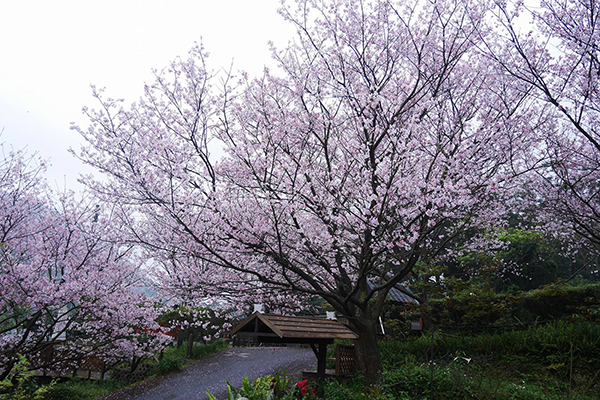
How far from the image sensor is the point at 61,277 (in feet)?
28.0

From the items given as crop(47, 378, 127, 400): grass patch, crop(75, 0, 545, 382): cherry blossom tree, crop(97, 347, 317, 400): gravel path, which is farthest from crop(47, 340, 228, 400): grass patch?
crop(75, 0, 545, 382): cherry blossom tree

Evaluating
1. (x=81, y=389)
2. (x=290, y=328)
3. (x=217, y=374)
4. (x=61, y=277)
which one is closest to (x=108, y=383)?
(x=81, y=389)

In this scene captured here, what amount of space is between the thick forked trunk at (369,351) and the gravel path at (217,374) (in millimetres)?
4079

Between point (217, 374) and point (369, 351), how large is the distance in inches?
258

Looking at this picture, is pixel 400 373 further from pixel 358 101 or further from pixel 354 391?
pixel 358 101

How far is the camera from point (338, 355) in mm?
8078

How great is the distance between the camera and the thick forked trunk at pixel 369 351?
6871 mm

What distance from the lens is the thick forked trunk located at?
6.87m

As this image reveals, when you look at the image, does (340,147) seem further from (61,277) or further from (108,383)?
(108,383)

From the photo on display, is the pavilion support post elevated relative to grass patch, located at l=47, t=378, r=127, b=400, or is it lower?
elevated

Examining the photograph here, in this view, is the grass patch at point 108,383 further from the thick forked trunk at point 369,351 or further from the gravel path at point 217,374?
the thick forked trunk at point 369,351

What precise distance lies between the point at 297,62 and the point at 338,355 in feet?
20.1

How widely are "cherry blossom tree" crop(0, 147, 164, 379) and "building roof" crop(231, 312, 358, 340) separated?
2972 mm

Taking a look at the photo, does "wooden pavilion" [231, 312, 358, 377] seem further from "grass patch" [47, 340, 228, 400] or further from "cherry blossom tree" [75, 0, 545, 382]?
"grass patch" [47, 340, 228, 400]
